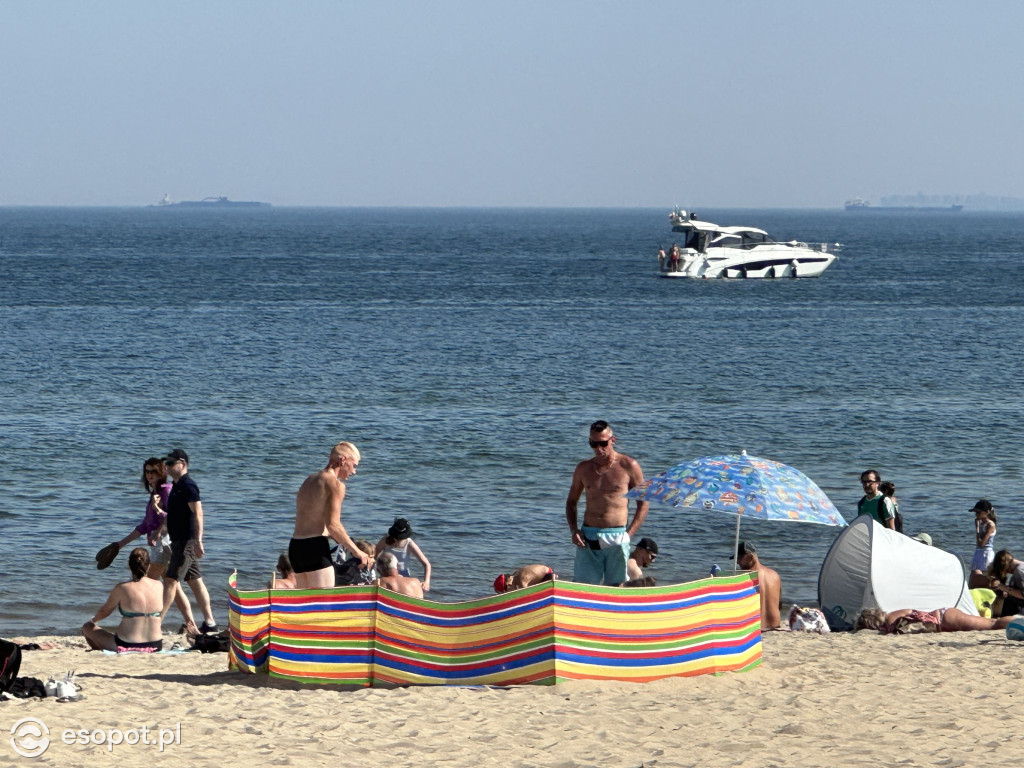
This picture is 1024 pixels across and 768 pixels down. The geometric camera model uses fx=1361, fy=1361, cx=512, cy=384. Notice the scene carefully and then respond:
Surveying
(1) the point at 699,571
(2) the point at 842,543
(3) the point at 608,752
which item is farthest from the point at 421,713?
(1) the point at 699,571

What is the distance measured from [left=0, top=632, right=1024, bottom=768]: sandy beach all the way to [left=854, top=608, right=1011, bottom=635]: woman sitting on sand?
1485 mm

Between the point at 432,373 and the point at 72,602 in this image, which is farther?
the point at 432,373

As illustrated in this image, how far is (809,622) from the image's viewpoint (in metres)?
11.4

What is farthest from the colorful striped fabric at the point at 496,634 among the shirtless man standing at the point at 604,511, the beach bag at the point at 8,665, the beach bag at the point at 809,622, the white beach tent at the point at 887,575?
the white beach tent at the point at 887,575

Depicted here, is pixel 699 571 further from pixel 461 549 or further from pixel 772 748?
pixel 772 748

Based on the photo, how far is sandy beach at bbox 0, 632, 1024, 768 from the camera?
752 centimetres

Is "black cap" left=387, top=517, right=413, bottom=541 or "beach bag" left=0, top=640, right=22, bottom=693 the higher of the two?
"black cap" left=387, top=517, right=413, bottom=541

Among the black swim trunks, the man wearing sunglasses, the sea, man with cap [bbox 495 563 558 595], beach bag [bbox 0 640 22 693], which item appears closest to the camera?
beach bag [bbox 0 640 22 693]

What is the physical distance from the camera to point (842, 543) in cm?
1190

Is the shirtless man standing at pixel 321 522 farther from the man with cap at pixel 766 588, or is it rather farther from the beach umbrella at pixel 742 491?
the man with cap at pixel 766 588

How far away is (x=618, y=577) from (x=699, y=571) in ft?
21.9

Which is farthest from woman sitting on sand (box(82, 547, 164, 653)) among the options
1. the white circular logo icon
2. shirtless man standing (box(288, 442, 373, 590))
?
the white circular logo icon

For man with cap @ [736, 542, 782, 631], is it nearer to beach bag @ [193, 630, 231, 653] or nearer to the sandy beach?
the sandy beach

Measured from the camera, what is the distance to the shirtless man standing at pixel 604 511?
1000cm
